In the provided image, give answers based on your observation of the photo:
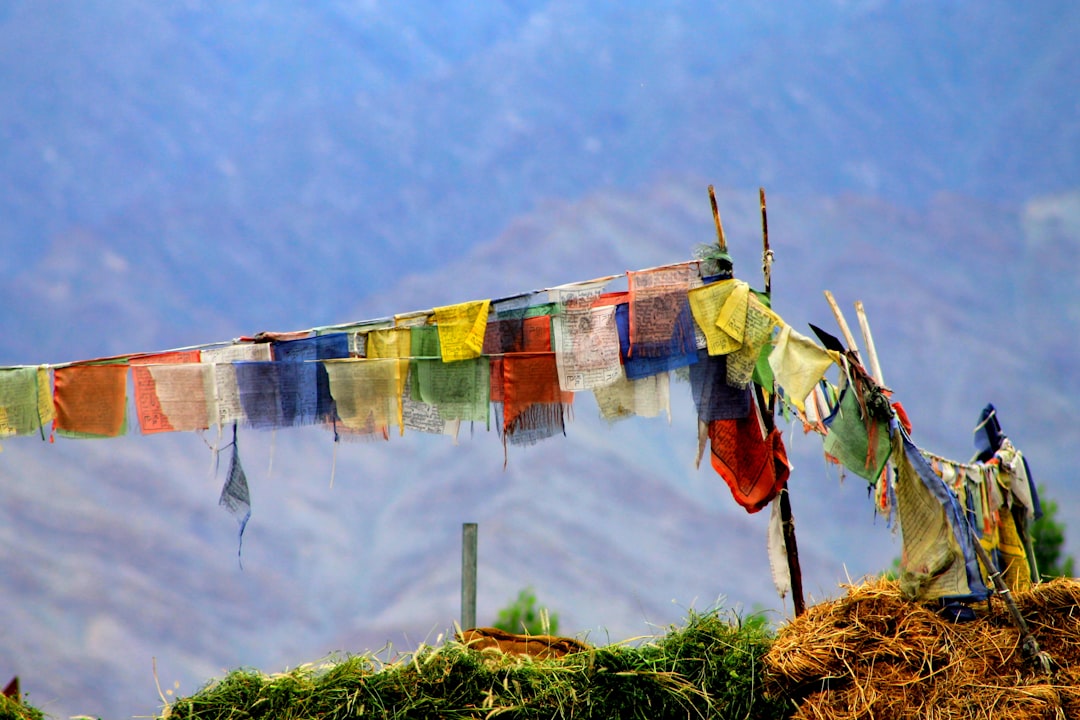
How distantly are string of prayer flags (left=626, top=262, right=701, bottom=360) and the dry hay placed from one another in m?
1.93

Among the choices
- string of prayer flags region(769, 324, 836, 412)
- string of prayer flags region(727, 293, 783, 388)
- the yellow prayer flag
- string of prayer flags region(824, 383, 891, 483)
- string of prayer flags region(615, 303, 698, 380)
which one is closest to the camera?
string of prayer flags region(824, 383, 891, 483)

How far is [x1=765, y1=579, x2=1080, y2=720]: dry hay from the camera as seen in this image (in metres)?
4.11

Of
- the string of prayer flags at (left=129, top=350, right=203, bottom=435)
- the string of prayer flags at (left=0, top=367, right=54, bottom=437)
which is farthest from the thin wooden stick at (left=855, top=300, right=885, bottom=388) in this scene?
the string of prayer flags at (left=0, top=367, right=54, bottom=437)

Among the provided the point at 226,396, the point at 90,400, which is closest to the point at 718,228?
the point at 226,396

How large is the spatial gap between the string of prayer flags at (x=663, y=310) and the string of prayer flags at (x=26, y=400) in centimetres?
383

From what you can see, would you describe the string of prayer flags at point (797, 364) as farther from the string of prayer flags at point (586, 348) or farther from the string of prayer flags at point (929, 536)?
the string of prayer flags at point (586, 348)

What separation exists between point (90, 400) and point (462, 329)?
98.5 inches

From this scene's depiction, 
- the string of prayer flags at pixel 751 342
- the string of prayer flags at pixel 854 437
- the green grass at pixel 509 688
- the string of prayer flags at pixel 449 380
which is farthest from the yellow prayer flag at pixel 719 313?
the green grass at pixel 509 688

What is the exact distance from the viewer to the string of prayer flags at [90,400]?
22.2 feet

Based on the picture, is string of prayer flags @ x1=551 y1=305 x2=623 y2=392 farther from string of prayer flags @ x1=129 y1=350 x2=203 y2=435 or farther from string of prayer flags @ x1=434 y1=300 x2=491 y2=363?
string of prayer flags @ x1=129 y1=350 x2=203 y2=435

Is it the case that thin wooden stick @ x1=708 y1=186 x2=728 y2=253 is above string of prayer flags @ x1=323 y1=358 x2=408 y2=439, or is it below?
above

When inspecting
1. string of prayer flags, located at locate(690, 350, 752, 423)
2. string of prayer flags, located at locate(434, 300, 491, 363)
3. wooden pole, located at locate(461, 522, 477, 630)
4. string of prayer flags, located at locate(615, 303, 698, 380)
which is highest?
string of prayer flags, located at locate(434, 300, 491, 363)

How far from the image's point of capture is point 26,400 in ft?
22.5

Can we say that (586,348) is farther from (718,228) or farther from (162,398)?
(162,398)
